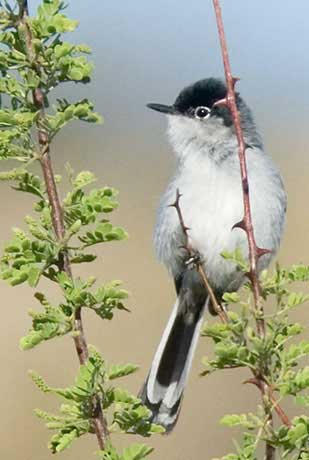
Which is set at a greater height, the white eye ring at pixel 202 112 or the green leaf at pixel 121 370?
the green leaf at pixel 121 370

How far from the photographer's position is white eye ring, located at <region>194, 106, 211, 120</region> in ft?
10.9

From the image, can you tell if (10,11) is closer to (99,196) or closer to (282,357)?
(99,196)

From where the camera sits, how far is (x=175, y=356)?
3059mm

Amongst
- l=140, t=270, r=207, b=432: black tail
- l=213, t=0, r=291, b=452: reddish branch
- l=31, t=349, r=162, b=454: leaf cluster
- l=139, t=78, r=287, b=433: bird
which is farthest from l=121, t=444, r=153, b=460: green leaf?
l=139, t=78, r=287, b=433: bird

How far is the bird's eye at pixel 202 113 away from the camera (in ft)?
10.9

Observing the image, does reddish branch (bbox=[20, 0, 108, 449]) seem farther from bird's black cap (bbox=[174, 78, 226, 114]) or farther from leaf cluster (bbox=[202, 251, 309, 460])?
bird's black cap (bbox=[174, 78, 226, 114])

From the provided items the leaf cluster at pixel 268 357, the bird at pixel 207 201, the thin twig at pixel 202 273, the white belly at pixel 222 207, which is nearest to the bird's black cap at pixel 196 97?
the bird at pixel 207 201

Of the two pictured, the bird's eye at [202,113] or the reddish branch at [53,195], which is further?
the bird's eye at [202,113]

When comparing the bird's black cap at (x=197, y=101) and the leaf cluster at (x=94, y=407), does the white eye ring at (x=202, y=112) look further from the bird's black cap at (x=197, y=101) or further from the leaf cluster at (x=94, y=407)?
the leaf cluster at (x=94, y=407)

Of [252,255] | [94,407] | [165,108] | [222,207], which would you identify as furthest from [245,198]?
[165,108]

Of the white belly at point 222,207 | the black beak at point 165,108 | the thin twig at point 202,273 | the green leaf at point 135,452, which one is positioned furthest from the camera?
the black beak at point 165,108

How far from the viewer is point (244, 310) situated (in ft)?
3.77

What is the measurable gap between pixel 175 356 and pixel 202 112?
863 millimetres

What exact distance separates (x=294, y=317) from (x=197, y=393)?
3.16ft
